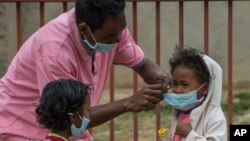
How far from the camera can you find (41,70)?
4449 millimetres

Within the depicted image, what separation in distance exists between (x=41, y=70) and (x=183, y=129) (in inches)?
36.7

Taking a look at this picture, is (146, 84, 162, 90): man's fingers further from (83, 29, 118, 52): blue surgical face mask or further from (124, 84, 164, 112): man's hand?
(83, 29, 118, 52): blue surgical face mask

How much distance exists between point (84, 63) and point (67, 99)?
0.56 meters

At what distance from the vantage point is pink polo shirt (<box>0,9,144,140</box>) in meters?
4.46

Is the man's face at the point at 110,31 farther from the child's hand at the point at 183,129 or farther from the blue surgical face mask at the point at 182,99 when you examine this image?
the child's hand at the point at 183,129

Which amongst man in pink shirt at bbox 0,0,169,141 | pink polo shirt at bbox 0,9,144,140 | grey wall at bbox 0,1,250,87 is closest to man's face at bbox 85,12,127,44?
man in pink shirt at bbox 0,0,169,141

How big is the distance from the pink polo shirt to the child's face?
0.38 m

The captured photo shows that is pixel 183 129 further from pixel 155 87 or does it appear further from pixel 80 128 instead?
pixel 80 128

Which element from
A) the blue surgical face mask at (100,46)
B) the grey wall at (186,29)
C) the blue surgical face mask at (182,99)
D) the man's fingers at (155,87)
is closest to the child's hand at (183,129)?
the blue surgical face mask at (182,99)

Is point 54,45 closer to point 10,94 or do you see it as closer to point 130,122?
point 10,94

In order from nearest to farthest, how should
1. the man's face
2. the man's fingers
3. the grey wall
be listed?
the man's face → the man's fingers → the grey wall

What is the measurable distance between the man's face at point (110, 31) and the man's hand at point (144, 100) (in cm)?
30

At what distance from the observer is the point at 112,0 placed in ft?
14.6

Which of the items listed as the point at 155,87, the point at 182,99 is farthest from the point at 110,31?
the point at 182,99
